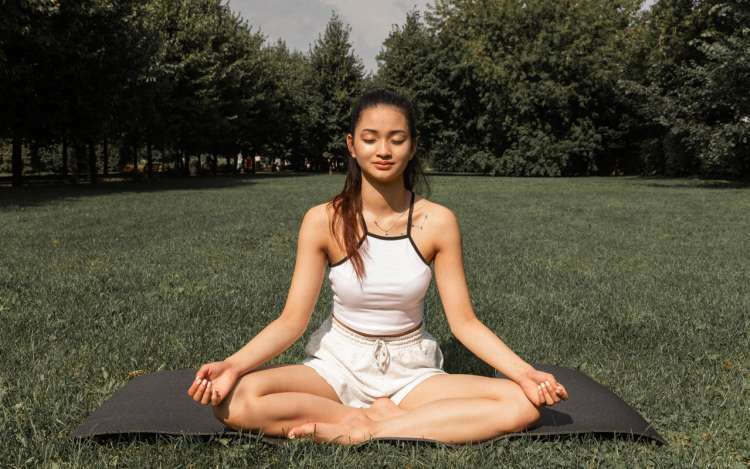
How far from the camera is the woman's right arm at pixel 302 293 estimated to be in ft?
10.5

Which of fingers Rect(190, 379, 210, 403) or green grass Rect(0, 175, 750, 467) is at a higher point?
fingers Rect(190, 379, 210, 403)

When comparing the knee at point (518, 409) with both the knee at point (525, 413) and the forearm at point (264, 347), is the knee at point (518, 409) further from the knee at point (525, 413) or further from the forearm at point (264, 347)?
the forearm at point (264, 347)

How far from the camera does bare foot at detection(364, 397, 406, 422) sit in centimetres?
331

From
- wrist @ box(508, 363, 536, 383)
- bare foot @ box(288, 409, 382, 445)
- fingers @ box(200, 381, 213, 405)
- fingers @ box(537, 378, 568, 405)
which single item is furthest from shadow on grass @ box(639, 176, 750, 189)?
fingers @ box(200, 381, 213, 405)

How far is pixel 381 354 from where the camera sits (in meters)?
3.40

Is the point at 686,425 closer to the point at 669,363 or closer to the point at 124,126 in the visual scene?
the point at 669,363

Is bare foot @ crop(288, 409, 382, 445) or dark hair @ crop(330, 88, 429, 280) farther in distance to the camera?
dark hair @ crop(330, 88, 429, 280)

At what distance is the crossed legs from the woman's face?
1.22 meters

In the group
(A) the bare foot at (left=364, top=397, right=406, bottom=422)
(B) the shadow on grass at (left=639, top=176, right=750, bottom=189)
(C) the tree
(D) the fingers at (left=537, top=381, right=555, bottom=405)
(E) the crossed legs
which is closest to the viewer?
(D) the fingers at (left=537, top=381, right=555, bottom=405)

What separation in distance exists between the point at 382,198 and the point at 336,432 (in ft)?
4.46

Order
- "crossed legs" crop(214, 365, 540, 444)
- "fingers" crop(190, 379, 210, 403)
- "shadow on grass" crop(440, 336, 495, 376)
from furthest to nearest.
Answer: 1. "shadow on grass" crop(440, 336, 495, 376)
2. "crossed legs" crop(214, 365, 540, 444)
3. "fingers" crop(190, 379, 210, 403)

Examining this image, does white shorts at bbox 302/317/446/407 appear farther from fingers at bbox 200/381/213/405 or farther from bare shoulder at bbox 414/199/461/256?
fingers at bbox 200/381/213/405

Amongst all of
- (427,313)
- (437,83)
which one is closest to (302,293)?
(427,313)

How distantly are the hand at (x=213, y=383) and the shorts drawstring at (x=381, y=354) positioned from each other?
2.76 ft
